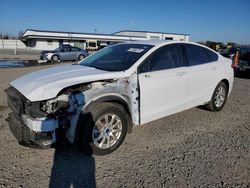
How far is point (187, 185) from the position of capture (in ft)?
9.18

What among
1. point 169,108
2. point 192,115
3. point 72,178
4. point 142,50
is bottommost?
point 72,178

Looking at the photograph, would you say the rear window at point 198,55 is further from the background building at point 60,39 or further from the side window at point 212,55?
the background building at point 60,39

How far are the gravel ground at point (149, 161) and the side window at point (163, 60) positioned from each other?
4.20 feet

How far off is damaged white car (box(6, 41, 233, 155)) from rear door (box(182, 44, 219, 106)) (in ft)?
0.07

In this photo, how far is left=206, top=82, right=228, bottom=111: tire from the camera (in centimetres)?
526

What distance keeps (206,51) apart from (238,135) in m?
1.95

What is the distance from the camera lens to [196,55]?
187 inches

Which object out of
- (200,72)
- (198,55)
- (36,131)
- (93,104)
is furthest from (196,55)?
(36,131)

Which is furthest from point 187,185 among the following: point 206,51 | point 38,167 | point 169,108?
point 206,51

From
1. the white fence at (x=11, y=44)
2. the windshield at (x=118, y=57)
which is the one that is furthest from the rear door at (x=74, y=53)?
the white fence at (x=11, y=44)

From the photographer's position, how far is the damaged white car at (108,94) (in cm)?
302

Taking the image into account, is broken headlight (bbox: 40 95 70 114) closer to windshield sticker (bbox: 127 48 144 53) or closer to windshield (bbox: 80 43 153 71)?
windshield (bbox: 80 43 153 71)

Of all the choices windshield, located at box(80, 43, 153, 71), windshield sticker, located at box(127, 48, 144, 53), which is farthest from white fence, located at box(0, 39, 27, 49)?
windshield sticker, located at box(127, 48, 144, 53)

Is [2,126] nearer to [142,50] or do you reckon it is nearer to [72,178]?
[72,178]
